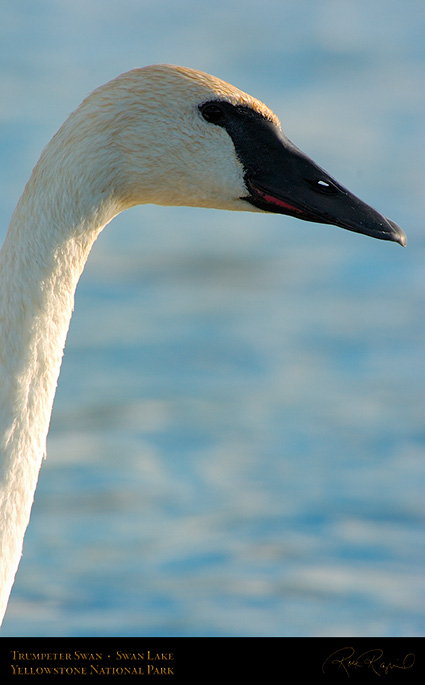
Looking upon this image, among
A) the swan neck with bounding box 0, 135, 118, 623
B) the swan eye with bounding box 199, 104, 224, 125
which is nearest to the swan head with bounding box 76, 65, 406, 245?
the swan eye with bounding box 199, 104, 224, 125

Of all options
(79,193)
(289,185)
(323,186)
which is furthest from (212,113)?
(79,193)

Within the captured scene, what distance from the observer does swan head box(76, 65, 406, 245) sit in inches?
130

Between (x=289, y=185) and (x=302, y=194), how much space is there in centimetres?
6

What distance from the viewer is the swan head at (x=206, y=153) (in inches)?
130

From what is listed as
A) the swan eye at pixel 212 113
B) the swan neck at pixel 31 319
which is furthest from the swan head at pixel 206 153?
the swan neck at pixel 31 319

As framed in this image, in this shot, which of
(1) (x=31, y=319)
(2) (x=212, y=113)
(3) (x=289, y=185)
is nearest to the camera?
(1) (x=31, y=319)

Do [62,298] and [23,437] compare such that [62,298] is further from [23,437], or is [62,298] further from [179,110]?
[179,110]

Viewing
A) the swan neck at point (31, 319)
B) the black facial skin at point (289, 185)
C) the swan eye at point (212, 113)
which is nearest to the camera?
the swan neck at point (31, 319)

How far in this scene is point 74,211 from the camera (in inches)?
126

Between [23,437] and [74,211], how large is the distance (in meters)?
0.73

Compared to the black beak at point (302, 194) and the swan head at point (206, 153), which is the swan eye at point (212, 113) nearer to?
the swan head at point (206, 153)

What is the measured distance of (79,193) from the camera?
3193 millimetres

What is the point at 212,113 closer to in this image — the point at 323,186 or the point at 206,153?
the point at 206,153
